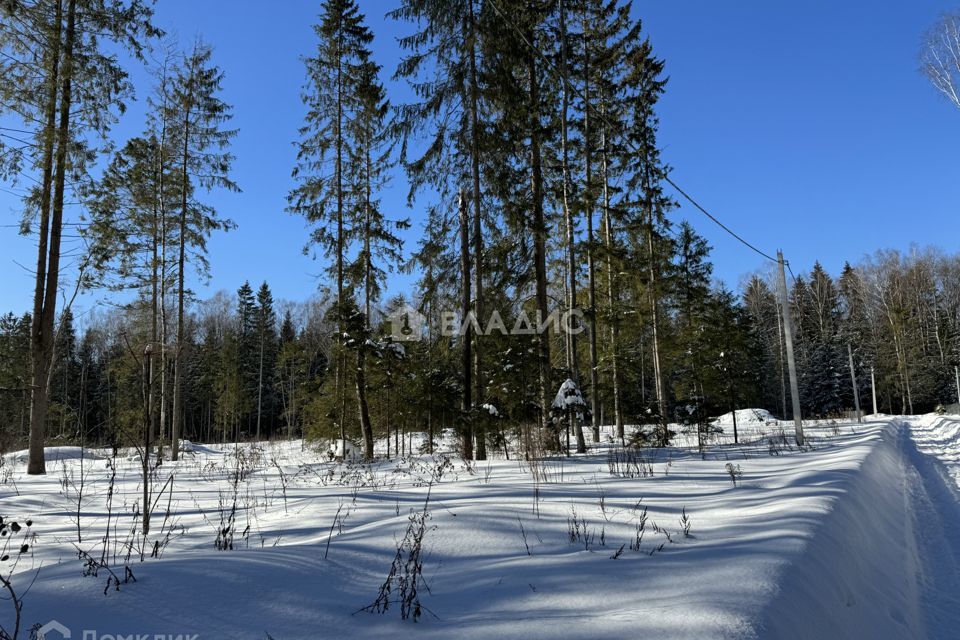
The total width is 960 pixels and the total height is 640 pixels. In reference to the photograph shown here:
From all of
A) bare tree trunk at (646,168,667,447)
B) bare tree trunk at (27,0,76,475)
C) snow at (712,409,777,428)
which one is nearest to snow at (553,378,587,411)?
bare tree trunk at (646,168,667,447)

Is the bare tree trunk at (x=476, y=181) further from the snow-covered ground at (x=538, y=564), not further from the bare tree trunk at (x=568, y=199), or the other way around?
the snow-covered ground at (x=538, y=564)

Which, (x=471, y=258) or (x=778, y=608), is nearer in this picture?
(x=778, y=608)

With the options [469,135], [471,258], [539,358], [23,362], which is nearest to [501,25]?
[469,135]

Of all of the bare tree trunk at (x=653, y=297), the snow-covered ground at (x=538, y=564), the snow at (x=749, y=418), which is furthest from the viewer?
the snow at (x=749, y=418)

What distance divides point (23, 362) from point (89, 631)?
4107 cm

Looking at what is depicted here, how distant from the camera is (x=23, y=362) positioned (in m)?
31.4

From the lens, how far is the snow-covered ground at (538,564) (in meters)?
2.06

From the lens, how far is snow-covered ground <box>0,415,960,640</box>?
2061 millimetres

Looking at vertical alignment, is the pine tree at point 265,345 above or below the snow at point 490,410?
above

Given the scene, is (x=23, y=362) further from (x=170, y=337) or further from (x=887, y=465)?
(x=887, y=465)

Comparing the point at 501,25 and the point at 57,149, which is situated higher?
the point at 501,25

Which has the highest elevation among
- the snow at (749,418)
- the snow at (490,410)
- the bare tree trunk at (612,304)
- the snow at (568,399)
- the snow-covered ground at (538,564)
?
the bare tree trunk at (612,304)

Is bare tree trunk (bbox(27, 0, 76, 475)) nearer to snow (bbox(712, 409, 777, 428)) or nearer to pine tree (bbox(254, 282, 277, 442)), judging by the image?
pine tree (bbox(254, 282, 277, 442))

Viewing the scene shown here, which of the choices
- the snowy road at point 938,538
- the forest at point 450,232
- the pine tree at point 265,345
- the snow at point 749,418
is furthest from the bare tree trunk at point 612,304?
the pine tree at point 265,345
